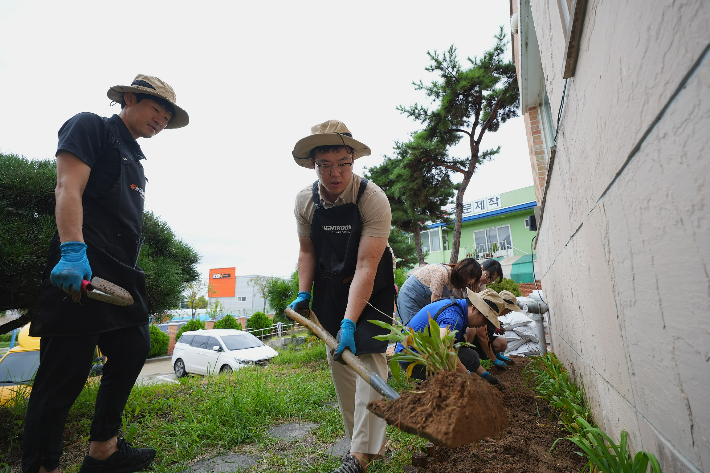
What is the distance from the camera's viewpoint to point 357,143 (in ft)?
7.72

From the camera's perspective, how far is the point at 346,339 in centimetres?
198

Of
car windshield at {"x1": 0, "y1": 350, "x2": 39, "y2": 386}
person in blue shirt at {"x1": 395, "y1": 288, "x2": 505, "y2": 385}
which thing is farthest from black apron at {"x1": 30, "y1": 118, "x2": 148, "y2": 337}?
car windshield at {"x1": 0, "y1": 350, "x2": 39, "y2": 386}

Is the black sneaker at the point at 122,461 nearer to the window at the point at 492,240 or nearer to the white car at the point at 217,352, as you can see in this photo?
the white car at the point at 217,352

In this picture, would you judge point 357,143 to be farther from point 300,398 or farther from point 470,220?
point 470,220

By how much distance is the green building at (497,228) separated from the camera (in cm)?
1984

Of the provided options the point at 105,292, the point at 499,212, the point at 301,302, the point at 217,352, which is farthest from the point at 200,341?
the point at 499,212

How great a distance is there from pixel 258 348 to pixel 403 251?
34.1ft

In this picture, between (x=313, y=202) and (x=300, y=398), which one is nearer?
(x=313, y=202)

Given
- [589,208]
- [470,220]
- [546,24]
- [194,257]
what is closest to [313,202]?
[589,208]

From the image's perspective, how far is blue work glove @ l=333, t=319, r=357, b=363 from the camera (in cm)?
194

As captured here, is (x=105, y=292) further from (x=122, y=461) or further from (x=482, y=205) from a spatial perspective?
(x=482, y=205)

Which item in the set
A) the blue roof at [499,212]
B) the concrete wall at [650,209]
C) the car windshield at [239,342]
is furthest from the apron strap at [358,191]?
the blue roof at [499,212]

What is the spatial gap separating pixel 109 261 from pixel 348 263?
1414 mm

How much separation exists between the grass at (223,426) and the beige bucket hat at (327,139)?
6.42ft
